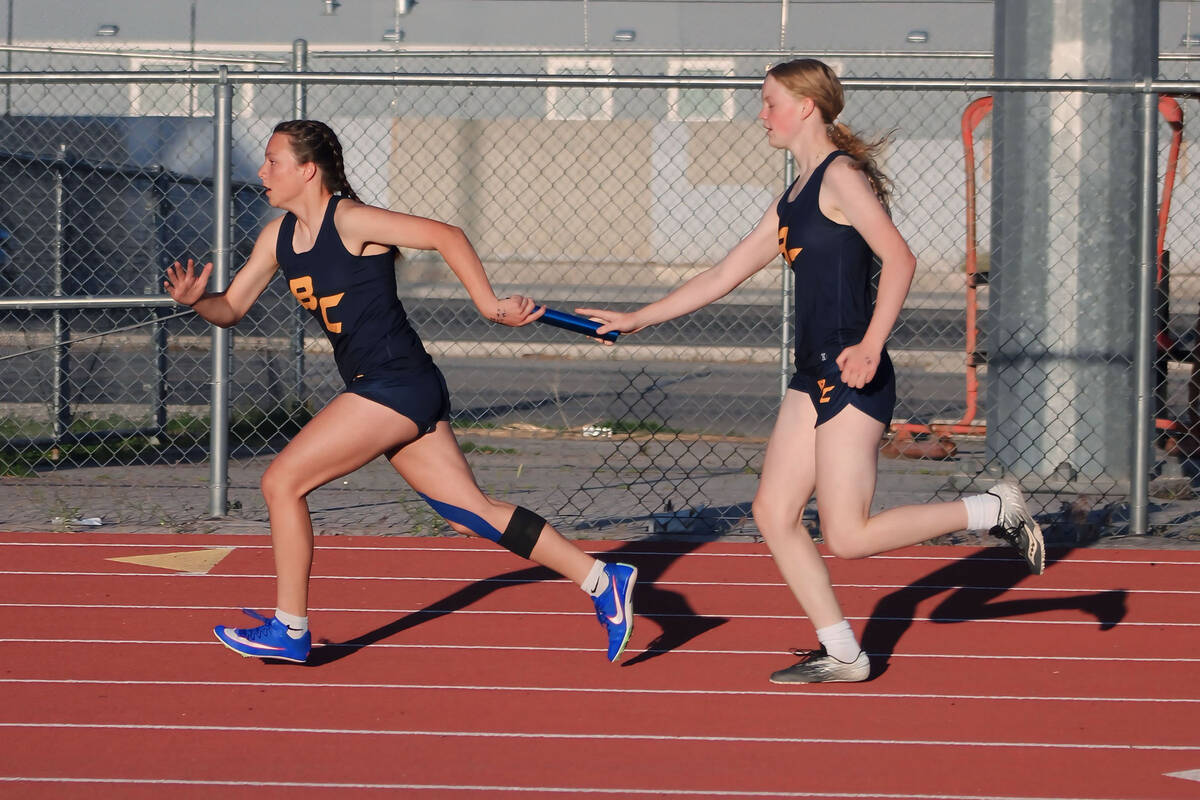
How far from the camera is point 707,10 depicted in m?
20.6

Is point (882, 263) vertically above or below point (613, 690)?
above

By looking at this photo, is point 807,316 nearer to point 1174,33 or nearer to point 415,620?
point 415,620

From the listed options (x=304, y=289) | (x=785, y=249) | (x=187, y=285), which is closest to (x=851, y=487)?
(x=785, y=249)

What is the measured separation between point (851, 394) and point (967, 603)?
1.87 meters

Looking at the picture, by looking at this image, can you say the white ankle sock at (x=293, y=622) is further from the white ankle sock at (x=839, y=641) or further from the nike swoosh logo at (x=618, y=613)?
the white ankle sock at (x=839, y=641)

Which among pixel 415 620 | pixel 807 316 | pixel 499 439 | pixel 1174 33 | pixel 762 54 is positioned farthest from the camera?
pixel 1174 33

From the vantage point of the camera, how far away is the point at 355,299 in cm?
462

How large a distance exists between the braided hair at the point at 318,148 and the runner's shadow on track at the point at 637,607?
162 centimetres

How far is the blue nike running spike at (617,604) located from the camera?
4.78m

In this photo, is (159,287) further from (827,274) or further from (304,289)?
(827,274)

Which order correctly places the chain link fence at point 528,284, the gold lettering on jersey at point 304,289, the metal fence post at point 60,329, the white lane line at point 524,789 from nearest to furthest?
the white lane line at point 524,789, the gold lettering on jersey at point 304,289, the chain link fence at point 528,284, the metal fence post at point 60,329

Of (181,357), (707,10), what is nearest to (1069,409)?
(181,357)

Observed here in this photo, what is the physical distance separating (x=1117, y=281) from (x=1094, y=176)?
609 mm

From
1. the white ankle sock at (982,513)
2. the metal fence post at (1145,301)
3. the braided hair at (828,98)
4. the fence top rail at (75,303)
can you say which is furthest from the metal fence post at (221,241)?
the metal fence post at (1145,301)
